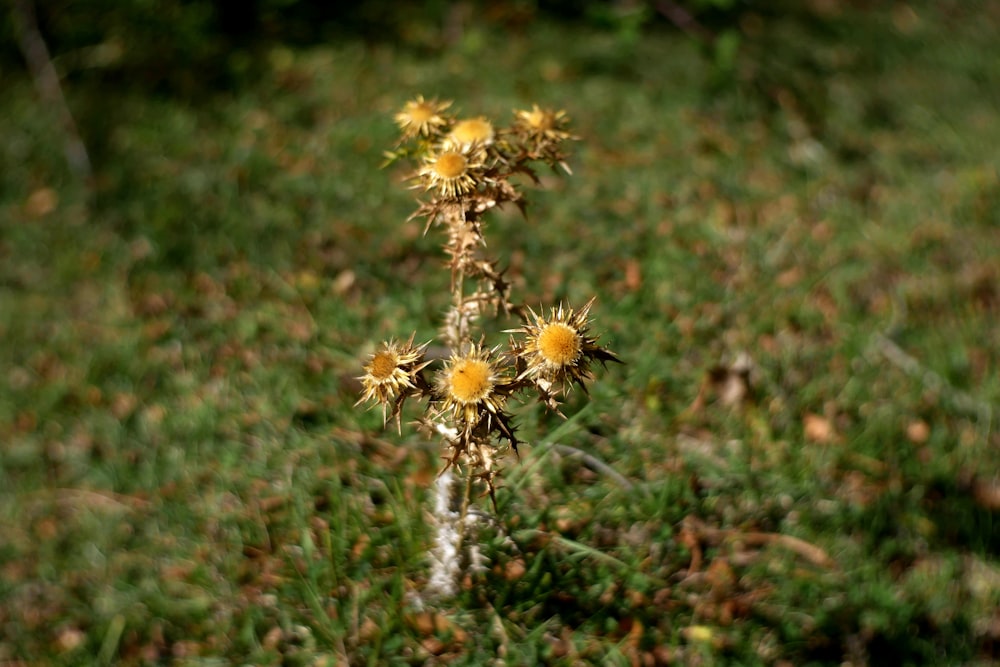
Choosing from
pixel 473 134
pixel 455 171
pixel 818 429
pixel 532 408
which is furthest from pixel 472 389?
pixel 818 429

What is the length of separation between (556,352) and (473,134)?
59 cm

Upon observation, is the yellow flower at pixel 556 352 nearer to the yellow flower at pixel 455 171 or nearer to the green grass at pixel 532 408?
the yellow flower at pixel 455 171

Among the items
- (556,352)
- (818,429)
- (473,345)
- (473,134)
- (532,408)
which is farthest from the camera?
(818,429)

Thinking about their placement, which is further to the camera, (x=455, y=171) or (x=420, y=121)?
(x=420, y=121)

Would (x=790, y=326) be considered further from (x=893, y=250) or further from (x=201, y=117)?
(x=201, y=117)

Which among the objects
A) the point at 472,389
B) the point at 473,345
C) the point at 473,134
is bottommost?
the point at 472,389

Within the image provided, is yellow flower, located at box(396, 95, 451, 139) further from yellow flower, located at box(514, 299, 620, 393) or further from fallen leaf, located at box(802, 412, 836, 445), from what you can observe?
fallen leaf, located at box(802, 412, 836, 445)

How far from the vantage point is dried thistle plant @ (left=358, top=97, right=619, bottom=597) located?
1.63 metres

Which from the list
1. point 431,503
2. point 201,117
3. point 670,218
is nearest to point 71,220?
point 201,117

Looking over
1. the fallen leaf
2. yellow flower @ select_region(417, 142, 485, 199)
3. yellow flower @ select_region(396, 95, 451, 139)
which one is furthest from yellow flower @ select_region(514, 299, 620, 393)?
the fallen leaf

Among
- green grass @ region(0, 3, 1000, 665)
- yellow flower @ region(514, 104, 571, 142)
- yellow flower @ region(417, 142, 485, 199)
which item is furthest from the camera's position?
green grass @ region(0, 3, 1000, 665)

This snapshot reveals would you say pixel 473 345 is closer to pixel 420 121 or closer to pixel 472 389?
pixel 472 389

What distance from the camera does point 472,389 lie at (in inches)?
63.5

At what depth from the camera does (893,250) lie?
3.36 metres
